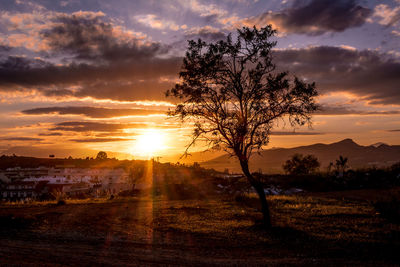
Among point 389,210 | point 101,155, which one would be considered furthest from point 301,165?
point 101,155

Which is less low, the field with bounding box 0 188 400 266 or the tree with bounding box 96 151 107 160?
the tree with bounding box 96 151 107 160

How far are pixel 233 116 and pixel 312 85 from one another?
4979 millimetres

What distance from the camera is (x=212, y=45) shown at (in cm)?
1764

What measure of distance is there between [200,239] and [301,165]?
66.5 m

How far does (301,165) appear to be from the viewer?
248 feet

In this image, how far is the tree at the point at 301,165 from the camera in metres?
74.6

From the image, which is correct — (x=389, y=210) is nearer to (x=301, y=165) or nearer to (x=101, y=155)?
(x=301, y=165)

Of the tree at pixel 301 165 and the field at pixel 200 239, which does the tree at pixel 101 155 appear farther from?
the field at pixel 200 239

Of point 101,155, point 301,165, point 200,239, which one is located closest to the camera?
point 200,239

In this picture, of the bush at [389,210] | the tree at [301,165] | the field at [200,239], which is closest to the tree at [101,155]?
the tree at [301,165]

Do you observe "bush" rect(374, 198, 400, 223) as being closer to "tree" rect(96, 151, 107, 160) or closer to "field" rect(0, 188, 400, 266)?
"field" rect(0, 188, 400, 266)

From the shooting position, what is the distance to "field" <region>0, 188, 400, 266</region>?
10805mm

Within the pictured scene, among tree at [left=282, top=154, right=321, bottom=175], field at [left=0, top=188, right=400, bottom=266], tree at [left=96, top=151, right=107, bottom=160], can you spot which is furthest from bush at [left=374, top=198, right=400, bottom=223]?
tree at [left=96, top=151, right=107, bottom=160]

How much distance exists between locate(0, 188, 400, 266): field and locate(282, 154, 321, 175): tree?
54.8m
